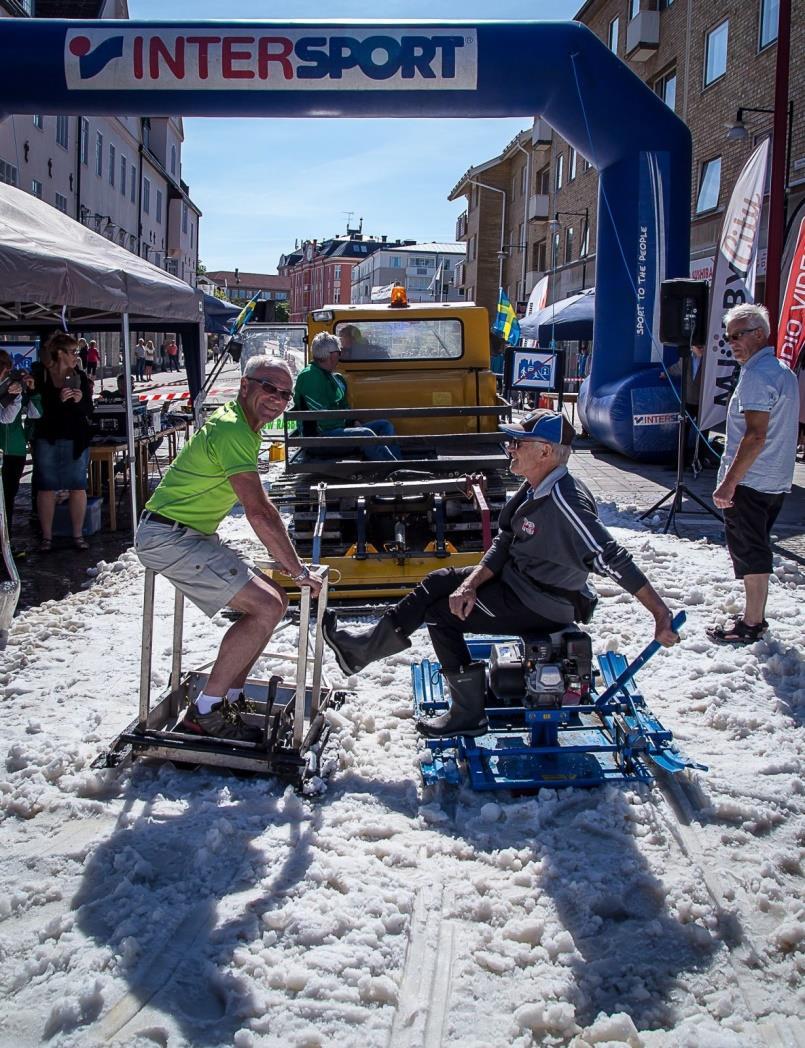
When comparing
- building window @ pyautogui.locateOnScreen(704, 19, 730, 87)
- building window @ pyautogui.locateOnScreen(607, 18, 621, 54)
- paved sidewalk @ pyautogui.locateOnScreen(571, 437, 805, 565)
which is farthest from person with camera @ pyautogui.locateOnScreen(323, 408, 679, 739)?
building window @ pyautogui.locateOnScreen(607, 18, 621, 54)

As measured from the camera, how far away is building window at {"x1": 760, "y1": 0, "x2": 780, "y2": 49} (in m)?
17.9

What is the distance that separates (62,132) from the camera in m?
29.4

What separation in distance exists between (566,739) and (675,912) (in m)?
1.22

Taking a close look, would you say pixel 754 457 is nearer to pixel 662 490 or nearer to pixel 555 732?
pixel 555 732

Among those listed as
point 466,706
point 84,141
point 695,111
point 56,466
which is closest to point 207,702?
point 466,706

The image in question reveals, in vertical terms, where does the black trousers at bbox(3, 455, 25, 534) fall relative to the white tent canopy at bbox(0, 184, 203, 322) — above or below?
below

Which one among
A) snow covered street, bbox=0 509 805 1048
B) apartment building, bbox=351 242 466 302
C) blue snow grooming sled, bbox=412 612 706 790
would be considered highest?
apartment building, bbox=351 242 466 302

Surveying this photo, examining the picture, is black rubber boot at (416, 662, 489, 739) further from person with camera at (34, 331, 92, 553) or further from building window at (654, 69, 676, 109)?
building window at (654, 69, 676, 109)

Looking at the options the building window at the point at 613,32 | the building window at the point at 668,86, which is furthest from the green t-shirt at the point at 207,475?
the building window at the point at 613,32

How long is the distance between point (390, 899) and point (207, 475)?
185cm

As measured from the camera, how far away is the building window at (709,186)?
67.5 feet

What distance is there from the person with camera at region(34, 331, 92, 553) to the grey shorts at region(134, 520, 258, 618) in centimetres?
494

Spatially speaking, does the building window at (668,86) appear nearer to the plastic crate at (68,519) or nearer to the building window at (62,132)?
the building window at (62,132)

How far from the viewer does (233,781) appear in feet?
13.0
